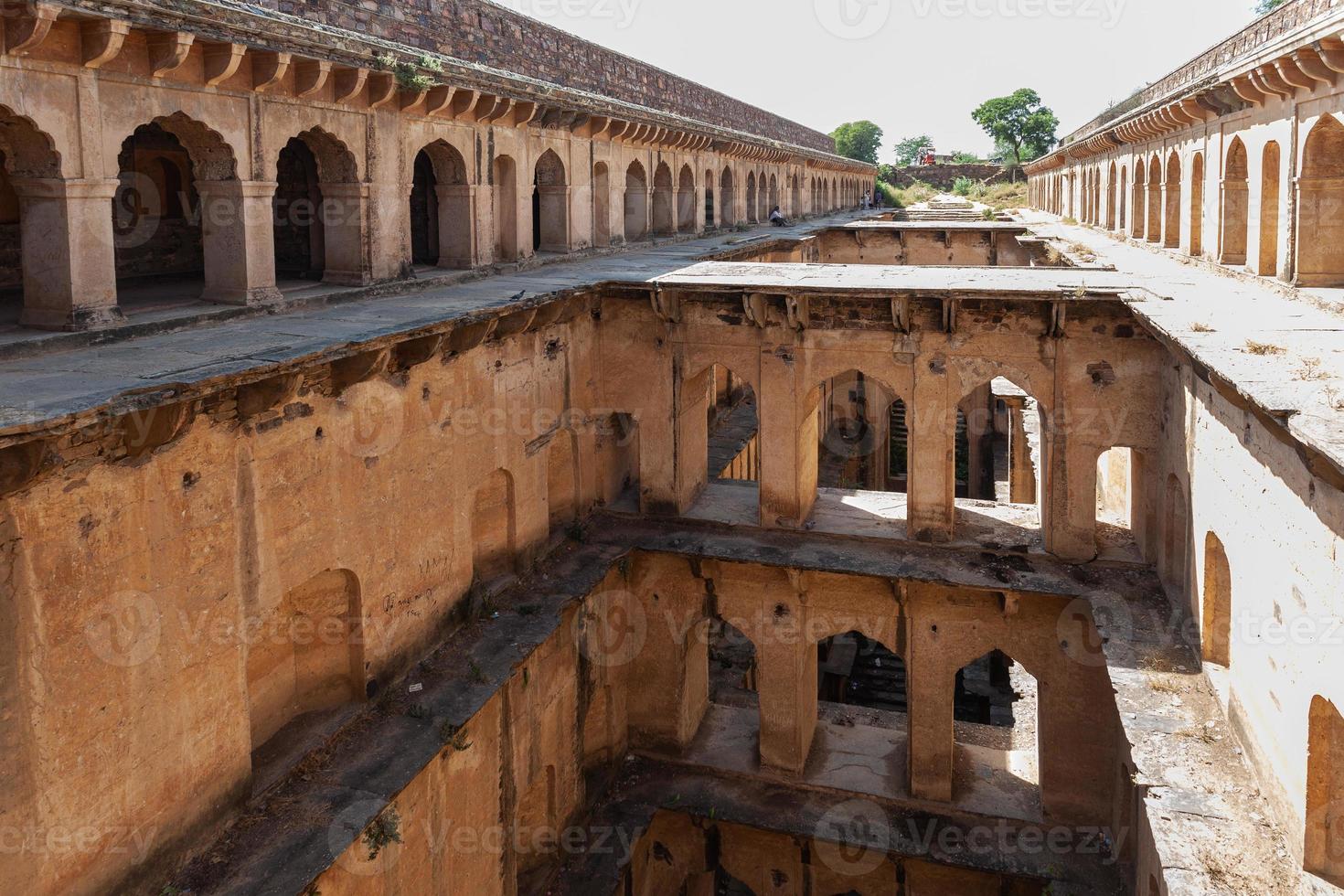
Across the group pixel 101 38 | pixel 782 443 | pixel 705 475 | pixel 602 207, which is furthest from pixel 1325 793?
pixel 602 207

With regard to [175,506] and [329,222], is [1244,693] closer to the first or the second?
[175,506]

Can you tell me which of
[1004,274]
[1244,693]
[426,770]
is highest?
[1004,274]

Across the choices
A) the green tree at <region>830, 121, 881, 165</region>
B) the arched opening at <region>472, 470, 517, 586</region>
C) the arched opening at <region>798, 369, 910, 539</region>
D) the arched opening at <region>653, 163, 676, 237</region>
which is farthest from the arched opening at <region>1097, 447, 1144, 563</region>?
the green tree at <region>830, 121, 881, 165</region>

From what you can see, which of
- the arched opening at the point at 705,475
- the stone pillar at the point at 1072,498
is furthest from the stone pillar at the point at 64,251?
the stone pillar at the point at 1072,498

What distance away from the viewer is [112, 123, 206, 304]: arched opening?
36.9 ft

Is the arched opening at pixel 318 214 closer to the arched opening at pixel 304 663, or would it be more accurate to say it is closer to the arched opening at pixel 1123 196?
the arched opening at pixel 304 663

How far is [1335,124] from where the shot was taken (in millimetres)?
10555

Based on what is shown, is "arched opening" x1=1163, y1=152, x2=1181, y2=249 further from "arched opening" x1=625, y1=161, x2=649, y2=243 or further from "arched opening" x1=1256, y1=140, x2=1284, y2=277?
"arched opening" x1=625, y1=161, x2=649, y2=243

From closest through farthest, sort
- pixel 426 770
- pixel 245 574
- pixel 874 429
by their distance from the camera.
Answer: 1. pixel 245 574
2. pixel 426 770
3. pixel 874 429

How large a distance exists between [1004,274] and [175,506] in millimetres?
10191

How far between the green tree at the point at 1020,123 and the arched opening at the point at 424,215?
61747 mm

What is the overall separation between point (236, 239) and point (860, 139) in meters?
88.0

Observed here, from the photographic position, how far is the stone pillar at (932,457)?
12.4 m

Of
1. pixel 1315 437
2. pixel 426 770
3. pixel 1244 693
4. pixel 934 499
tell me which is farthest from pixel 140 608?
pixel 934 499
